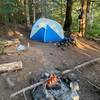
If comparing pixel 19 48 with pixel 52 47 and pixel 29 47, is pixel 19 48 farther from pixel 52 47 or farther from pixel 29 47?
pixel 52 47

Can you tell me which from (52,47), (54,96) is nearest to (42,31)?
(52,47)

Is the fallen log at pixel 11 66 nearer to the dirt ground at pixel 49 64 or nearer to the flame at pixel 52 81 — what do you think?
the dirt ground at pixel 49 64

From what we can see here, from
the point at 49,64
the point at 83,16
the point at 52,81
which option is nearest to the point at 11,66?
the point at 49,64

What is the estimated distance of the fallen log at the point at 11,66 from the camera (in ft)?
26.1

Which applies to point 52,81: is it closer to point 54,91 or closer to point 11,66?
point 54,91

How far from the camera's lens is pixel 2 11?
12156 mm

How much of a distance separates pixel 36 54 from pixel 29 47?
0.94m

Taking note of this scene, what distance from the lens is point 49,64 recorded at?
9.01 m

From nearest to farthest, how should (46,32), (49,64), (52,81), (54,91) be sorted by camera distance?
(54,91)
(52,81)
(49,64)
(46,32)

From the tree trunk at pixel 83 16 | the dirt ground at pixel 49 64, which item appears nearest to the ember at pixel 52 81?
the dirt ground at pixel 49 64

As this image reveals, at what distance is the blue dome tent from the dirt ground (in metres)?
0.63

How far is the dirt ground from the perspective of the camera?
758cm

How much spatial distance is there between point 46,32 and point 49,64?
369 centimetres

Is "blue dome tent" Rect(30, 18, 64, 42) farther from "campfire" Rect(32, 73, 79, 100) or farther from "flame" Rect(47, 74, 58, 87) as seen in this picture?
"flame" Rect(47, 74, 58, 87)
